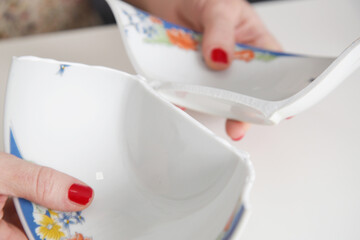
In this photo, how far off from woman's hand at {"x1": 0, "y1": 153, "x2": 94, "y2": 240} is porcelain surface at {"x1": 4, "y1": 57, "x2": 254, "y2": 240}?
1 cm

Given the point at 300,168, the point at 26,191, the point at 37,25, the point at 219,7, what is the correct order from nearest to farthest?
the point at 26,191 < the point at 300,168 < the point at 219,7 < the point at 37,25

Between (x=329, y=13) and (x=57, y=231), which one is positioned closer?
(x=57, y=231)

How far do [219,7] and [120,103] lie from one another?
10.8 inches

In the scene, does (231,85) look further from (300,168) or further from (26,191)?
(26,191)

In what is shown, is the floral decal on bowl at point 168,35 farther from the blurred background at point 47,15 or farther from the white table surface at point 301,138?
the blurred background at point 47,15

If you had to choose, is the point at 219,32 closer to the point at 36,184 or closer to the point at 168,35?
the point at 168,35

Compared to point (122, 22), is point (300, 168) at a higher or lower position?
lower

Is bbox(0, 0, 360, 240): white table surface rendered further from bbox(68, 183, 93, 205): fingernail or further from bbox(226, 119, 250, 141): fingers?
bbox(68, 183, 93, 205): fingernail

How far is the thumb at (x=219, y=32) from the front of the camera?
47 centimetres

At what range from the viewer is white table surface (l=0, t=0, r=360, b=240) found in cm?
36

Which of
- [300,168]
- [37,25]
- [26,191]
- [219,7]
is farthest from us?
[37,25]

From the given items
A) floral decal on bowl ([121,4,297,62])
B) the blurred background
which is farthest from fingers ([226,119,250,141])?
the blurred background

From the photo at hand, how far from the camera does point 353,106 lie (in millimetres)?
487

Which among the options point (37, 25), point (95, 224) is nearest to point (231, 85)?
point (95, 224)
